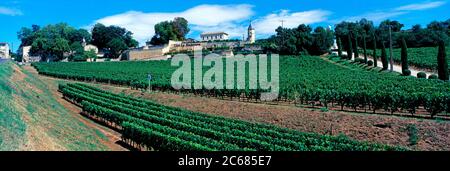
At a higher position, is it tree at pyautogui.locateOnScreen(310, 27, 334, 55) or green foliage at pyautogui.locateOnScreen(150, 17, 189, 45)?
green foliage at pyautogui.locateOnScreen(150, 17, 189, 45)

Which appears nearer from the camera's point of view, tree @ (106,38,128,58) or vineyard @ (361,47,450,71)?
vineyard @ (361,47,450,71)

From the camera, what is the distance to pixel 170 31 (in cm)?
12338

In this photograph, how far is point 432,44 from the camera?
282 ft

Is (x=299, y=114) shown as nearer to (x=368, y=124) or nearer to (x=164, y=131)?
(x=368, y=124)

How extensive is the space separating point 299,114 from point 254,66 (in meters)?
43.9

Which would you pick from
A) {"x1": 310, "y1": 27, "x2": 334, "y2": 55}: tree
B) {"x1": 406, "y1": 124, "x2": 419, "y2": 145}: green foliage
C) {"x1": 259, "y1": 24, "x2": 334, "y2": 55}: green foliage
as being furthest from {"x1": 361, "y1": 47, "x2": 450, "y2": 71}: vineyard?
{"x1": 406, "y1": 124, "x2": 419, "y2": 145}: green foliage

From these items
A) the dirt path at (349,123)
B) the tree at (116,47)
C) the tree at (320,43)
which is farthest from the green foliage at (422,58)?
the tree at (116,47)

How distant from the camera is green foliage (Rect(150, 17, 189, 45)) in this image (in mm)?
123688

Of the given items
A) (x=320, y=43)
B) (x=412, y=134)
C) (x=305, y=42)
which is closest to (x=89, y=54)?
(x=305, y=42)

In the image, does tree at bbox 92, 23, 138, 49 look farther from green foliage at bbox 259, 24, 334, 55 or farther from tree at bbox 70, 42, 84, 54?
green foliage at bbox 259, 24, 334, 55

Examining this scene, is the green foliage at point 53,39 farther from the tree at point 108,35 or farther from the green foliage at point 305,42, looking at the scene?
the green foliage at point 305,42

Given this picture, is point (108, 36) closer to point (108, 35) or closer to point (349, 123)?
→ point (108, 35)
